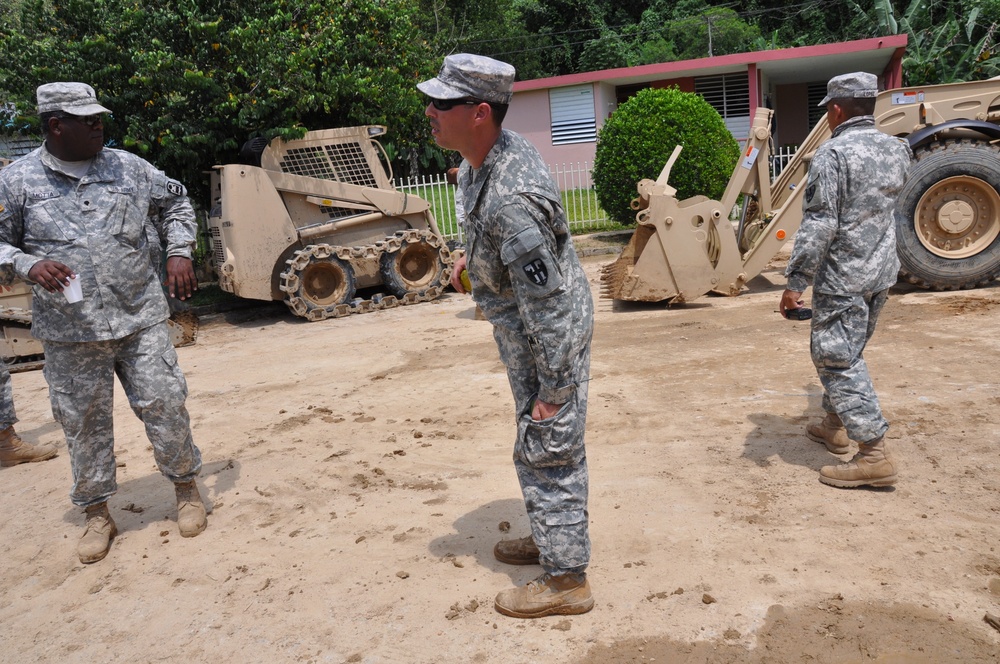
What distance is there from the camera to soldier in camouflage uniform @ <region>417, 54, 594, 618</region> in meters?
2.75

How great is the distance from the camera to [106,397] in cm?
398

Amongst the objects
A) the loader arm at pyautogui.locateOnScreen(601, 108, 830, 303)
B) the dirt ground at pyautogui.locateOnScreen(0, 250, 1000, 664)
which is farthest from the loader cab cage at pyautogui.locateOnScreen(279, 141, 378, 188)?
the dirt ground at pyautogui.locateOnScreen(0, 250, 1000, 664)

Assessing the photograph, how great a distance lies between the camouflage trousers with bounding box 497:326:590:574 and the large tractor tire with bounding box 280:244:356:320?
268 inches

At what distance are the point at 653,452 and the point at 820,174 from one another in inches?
66.5

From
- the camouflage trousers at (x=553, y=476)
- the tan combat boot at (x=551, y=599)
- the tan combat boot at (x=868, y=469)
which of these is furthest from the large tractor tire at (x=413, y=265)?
the tan combat boot at (x=551, y=599)

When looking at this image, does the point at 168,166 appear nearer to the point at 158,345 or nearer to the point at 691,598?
the point at 158,345

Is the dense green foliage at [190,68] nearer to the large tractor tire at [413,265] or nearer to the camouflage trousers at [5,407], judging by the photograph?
the large tractor tire at [413,265]

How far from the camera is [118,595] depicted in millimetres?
3582

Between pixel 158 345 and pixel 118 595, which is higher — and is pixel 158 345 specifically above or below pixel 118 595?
above

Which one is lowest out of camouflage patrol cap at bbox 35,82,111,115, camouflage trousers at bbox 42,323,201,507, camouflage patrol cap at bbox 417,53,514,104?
camouflage trousers at bbox 42,323,201,507

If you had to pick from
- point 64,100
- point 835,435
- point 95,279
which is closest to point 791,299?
point 835,435

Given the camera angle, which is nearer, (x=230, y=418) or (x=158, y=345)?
(x=158, y=345)

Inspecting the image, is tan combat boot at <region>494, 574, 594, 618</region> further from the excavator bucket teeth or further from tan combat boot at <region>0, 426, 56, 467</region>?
the excavator bucket teeth

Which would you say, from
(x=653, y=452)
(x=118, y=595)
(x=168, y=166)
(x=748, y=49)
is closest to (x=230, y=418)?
(x=118, y=595)
